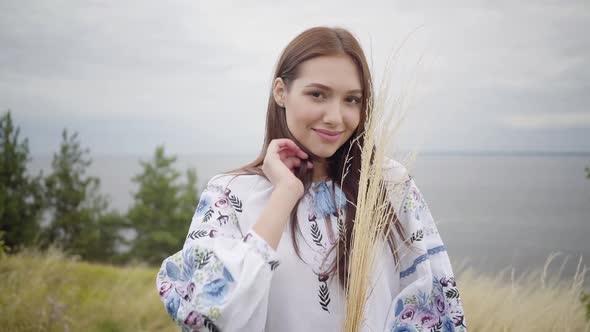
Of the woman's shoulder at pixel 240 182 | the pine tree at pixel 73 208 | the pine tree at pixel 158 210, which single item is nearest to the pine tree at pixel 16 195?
the pine tree at pixel 73 208

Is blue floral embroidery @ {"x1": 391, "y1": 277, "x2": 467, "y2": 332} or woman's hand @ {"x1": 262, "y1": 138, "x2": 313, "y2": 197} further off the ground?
woman's hand @ {"x1": 262, "y1": 138, "x2": 313, "y2": 197}

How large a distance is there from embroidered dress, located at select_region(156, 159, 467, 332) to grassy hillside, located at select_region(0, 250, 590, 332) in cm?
126

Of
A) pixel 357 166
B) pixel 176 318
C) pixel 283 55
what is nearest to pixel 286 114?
pixel 283 55

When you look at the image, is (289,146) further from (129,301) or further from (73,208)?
(73,208)

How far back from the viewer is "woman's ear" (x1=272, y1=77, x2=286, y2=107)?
157cm

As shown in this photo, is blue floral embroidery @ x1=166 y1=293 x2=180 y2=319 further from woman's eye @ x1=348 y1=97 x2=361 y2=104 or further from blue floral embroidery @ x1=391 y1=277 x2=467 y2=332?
woman's eye @ x1=348 y1=97 x2=361 y2=104

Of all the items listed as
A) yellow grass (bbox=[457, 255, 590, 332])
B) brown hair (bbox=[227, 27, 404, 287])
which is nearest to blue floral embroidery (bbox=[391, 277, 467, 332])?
brown hair (bbox=[227, 27, 404, 287])

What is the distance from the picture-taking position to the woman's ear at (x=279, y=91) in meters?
1.57

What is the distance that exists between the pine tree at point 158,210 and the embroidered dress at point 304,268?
11.7 meters

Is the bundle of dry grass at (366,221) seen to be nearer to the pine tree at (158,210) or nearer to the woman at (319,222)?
the woman at (319,222)

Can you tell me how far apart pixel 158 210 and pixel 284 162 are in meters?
12.0

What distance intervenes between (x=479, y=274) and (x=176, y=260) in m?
3.01

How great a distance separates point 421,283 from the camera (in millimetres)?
1411

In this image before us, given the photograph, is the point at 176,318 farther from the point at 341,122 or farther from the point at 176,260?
the point at 341,122
